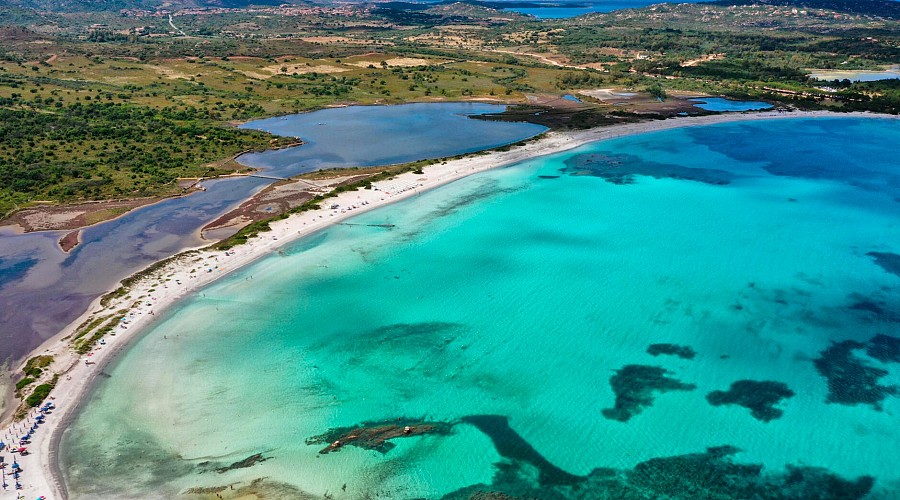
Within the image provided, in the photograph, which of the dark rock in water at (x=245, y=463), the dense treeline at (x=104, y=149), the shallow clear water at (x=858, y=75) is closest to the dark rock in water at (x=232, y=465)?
the dark rock in water at (x=245, y=463)

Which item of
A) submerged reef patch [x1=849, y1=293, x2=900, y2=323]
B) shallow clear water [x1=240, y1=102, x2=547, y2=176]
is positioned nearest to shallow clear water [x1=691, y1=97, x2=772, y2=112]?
Answer: shallow clear water [x1=240, y1=102, x2=547, y2=176]

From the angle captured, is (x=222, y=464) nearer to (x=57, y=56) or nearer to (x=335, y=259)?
(x=335, y=259)

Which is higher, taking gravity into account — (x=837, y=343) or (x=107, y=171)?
(x=107, y=171)

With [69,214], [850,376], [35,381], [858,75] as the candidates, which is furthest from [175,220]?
[858,75]

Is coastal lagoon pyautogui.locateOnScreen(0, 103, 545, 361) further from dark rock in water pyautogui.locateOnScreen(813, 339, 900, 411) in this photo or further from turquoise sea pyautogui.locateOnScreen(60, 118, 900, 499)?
dark rock in water pyautogui.locateOnScreen(813, 339, 900, 411)

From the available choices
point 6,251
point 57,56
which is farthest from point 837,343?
point 57,56

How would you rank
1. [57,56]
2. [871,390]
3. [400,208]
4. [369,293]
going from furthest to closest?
[57,56] < [400,208] < [369,293] < [871,390]
